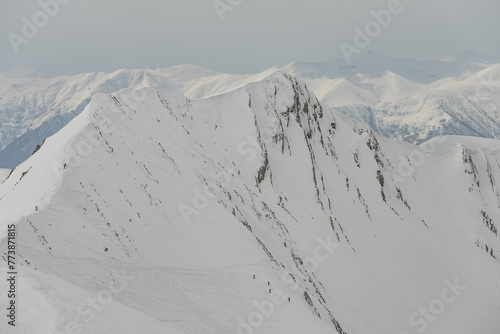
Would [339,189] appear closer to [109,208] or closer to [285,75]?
[285,75]

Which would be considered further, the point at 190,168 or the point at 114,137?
the point at 190,168

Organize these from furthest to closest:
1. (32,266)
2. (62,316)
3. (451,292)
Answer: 1. (451,292)
2. (32,266)
3. (62,316)

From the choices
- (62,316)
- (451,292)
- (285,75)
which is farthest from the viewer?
A: (285,75)

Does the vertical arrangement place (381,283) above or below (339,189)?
below

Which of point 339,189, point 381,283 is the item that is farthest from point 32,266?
point 339,189

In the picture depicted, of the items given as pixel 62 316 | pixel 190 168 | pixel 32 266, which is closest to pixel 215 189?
pixel 190 168

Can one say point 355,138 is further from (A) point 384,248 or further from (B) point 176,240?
(B) point 176,240

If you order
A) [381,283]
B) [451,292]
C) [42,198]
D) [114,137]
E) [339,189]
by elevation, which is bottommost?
[451,292]
